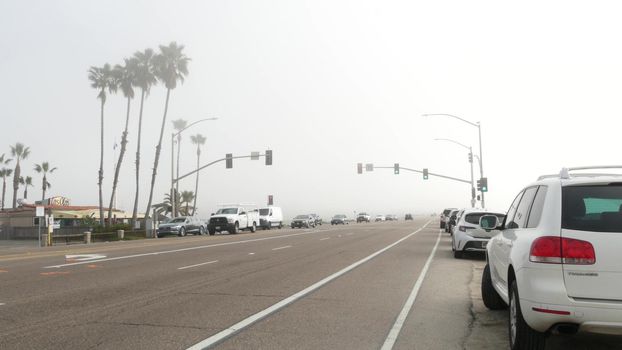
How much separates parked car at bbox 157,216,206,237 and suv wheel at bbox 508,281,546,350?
3973 centimetres

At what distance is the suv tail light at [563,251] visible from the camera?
484cm

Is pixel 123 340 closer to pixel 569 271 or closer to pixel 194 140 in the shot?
pixel 569 271

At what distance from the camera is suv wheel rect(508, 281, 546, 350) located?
5227 millimetres

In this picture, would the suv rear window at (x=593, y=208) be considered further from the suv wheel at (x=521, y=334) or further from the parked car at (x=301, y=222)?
the parked car at (x=301, y=222)

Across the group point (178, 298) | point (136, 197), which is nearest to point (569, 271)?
point (178, 298)

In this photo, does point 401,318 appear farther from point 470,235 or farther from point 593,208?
point 470,235

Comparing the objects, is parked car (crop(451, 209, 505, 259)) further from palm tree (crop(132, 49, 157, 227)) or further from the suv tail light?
palm tree (crop(132, 49, 157, 227))

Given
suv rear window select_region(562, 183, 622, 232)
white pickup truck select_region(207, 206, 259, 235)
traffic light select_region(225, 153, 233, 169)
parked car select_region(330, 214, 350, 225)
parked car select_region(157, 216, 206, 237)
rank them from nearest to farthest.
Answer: suv rear window select_region(562, 183, 622, 232), white pickup truck select_region(207, 206, 259, 235), parked car select_region(157, 216, 206, 237), traffic light select_region(225, 153, 233, 169), parked car select_region(330, 214, 350, 225)

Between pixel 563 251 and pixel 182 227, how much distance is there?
4101 cm

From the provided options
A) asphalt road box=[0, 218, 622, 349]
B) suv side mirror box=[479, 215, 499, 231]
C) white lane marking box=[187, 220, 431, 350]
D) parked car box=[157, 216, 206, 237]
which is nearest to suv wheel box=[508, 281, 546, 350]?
asphalt road box=[0, 218, 622, 349]

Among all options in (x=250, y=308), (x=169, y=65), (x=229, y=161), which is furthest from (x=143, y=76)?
(x=250, y=308)

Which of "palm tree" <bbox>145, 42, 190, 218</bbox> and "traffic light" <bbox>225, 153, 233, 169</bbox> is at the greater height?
"palm tree" <bbox>145, 42, 190, 218</bbox>

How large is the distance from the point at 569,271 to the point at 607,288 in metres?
0.33

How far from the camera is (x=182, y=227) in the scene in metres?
43.8
